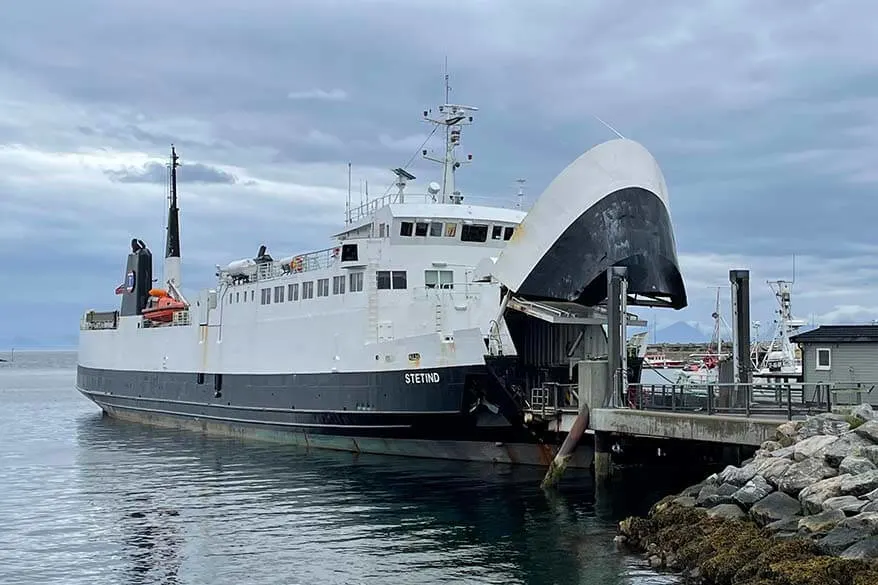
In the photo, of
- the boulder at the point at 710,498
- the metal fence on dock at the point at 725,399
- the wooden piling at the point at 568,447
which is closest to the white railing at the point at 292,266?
the metal fence on dock at the point at 725,399

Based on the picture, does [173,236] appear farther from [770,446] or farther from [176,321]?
[770,446]

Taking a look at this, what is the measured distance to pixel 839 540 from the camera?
1288cm

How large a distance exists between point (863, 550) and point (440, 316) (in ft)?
51.4

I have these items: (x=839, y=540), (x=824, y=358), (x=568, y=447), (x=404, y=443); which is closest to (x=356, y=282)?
(x=404, y=443)

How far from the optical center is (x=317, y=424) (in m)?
29.2

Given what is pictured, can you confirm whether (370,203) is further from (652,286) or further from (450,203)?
(652,286)

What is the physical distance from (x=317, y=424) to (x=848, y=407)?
16.0 metres

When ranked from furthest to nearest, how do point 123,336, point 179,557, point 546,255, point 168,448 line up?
point 123,336
point 168,448
point 546,255
point 179,557

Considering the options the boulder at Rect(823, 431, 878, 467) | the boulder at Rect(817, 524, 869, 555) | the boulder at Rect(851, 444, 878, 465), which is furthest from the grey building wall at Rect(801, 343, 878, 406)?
the boulder at Rect(817, 524, 869, 555)

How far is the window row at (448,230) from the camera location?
28353 mm

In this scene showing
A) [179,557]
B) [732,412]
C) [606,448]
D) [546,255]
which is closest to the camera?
[179,557]

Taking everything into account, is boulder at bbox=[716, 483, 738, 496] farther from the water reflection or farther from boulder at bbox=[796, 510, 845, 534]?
boulder at bbox=[796, 510, 845, 534]

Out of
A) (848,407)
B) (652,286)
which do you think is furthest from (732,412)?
(652,286)

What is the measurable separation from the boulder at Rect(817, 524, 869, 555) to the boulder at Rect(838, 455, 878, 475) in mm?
1635
